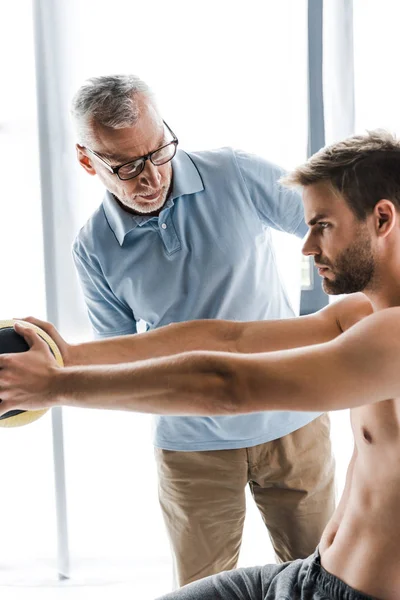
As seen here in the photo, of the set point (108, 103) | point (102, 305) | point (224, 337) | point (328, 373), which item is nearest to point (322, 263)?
point (328, 373)

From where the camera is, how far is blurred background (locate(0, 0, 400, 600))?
8.59ft

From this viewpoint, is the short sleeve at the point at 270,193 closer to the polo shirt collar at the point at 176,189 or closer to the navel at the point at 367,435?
the polo shirt collar at the point at 176,189

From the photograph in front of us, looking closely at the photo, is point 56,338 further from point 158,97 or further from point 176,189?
point 158,97

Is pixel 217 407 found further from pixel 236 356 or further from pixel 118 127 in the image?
pixel 118 127

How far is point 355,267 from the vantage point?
132 centimetres

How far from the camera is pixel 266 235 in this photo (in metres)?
2.00

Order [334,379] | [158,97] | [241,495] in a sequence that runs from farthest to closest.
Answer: [158,97] < [241,495] < [334,379]

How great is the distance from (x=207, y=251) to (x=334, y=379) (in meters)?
0.83

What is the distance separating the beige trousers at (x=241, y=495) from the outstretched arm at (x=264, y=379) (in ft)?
2.70

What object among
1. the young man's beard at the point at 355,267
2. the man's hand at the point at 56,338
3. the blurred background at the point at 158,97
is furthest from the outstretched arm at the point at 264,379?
the blurred background at the point at 158,97

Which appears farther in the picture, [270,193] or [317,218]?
[270,193]

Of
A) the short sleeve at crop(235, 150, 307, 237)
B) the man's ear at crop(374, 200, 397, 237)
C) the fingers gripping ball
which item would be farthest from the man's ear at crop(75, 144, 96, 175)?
the man's ear at crop(374, 200, 397, 237)

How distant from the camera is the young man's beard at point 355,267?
4.30 ft

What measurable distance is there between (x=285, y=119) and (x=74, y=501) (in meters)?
1.67
